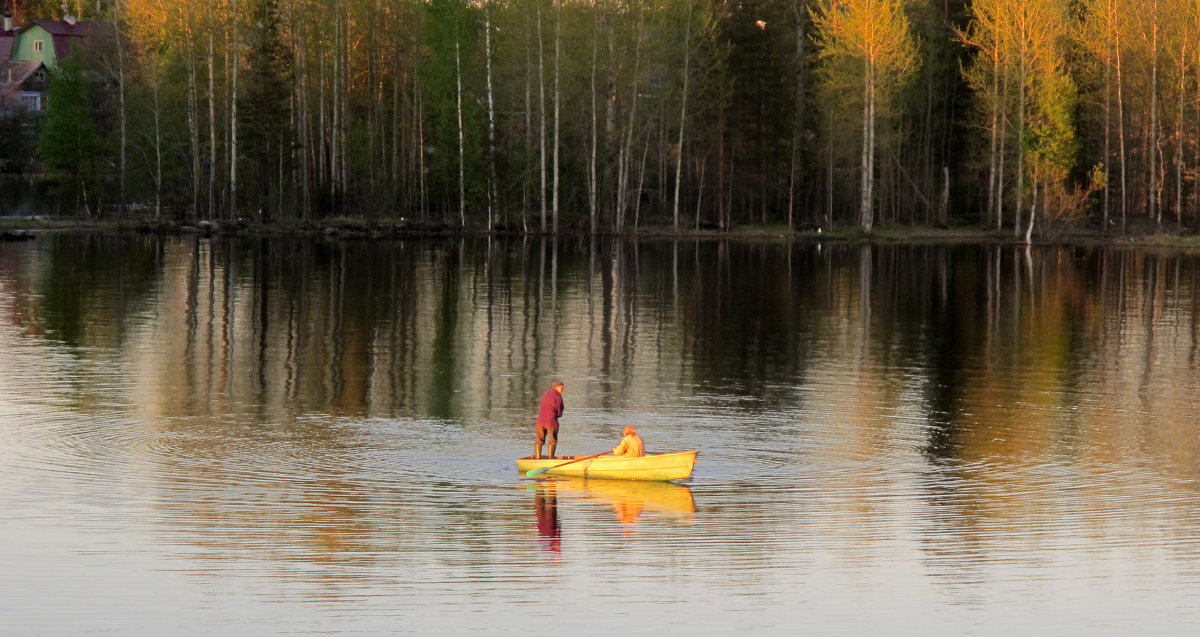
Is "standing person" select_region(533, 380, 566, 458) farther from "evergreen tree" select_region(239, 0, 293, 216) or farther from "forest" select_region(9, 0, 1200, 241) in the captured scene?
"evergreen tree" select_region(239, 0, 293, 216)

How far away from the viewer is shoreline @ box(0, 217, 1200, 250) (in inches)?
3861

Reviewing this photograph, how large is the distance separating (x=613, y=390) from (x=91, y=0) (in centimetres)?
15416

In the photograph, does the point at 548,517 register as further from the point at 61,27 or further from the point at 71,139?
the point at 61,27

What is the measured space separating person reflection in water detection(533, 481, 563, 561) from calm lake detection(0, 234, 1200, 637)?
0.24 ft

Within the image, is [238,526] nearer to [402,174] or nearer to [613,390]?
[613,390]

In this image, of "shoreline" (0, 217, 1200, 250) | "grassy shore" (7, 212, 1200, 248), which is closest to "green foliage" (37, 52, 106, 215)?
"grassy shore" (7, 212, 1200, 248)

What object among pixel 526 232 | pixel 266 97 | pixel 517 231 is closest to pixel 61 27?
pixel 266 97

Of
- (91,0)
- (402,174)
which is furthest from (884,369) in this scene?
(91,0)

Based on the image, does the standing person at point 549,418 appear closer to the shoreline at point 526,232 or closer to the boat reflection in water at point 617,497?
the boat reflection in water at point 617,497

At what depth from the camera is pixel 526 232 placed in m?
102

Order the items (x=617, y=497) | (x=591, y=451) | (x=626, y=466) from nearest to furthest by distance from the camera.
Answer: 1. (x=617, y=497)
2. (x=626, y=466)
3. (x=591, y=451)

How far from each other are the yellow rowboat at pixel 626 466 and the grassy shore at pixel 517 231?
241 feet

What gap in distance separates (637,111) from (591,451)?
75.1 m

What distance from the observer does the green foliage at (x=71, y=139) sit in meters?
102
